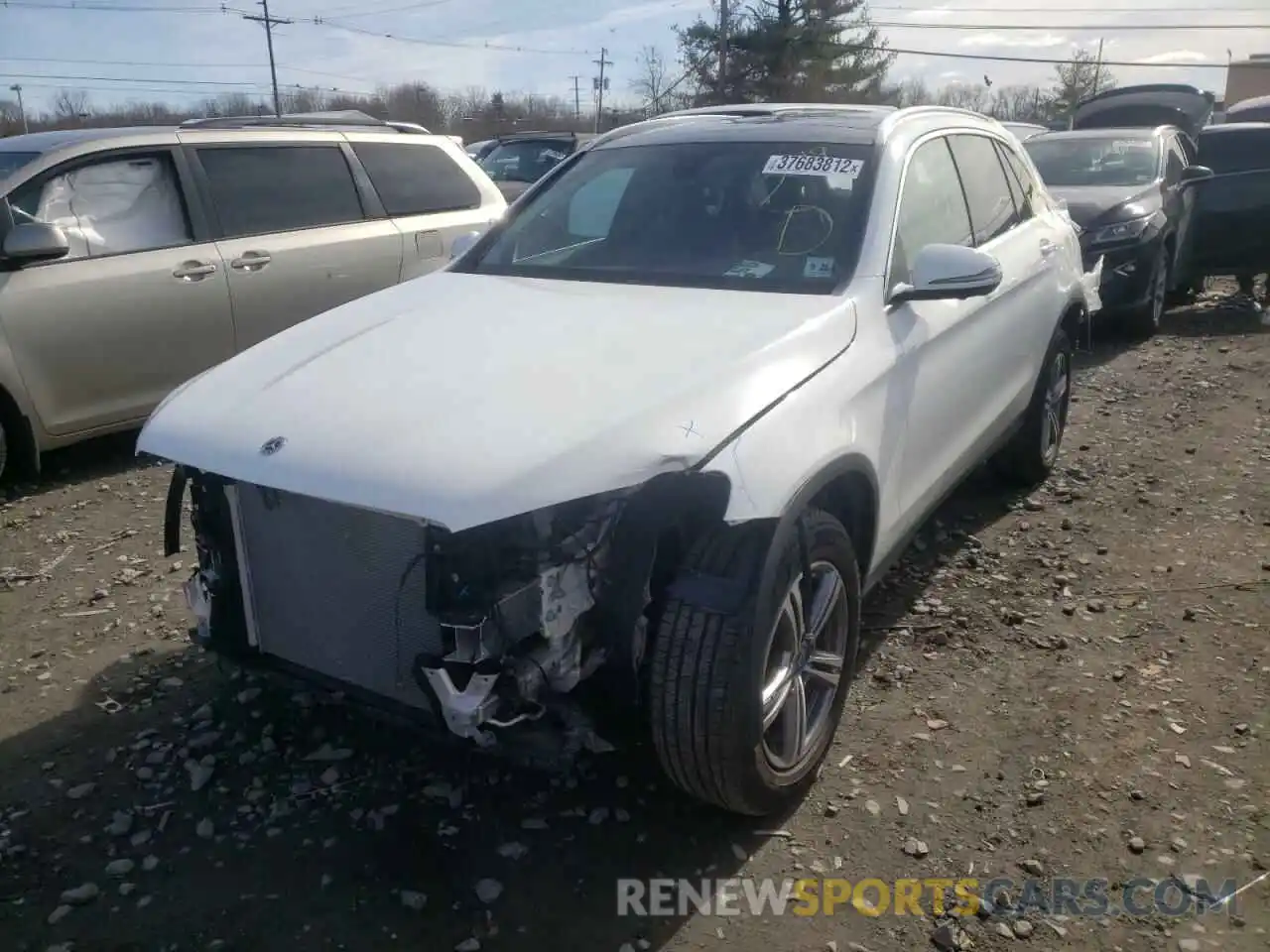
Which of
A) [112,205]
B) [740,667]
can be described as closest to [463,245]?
[740,667]

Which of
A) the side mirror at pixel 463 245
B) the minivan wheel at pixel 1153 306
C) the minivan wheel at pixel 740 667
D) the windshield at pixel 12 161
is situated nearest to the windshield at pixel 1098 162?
the minivan wheel at pixel 1153 306

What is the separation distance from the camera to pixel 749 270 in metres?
3.41

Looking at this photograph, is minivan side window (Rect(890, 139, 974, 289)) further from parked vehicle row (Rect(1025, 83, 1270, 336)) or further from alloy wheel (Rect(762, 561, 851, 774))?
parked vehicle row (Rect(1025, 83, 1270, 336))

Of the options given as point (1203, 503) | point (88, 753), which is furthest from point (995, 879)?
point (1203, 503)

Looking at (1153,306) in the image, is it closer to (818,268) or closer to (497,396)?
(818,268)

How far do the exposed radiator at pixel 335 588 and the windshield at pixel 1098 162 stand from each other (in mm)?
8869

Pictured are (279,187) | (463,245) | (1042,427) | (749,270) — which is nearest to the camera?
(749,270)

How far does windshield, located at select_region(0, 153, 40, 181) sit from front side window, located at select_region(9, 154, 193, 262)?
16cm

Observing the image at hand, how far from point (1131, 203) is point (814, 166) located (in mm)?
6578

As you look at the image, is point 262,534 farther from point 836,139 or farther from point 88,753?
point 836,139

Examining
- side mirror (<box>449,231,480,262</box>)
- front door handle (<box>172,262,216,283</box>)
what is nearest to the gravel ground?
side mirror (<box>449,231,480,262</box>)

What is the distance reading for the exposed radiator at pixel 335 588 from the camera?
2.58 m

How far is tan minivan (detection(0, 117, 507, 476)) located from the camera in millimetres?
5332

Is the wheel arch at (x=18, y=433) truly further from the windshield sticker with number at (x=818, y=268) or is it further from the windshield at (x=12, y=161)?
the windshield sticker with number at (x=818, y=268)
